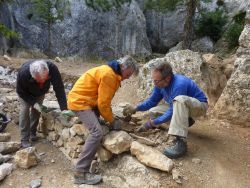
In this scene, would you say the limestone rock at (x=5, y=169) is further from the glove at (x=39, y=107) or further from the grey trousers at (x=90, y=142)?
the grey trousers at (x=90, y=142)

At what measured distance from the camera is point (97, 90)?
533 centimetres

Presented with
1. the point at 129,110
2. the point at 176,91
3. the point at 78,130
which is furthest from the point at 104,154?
the point at 176,91

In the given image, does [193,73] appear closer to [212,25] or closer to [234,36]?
[234,36]

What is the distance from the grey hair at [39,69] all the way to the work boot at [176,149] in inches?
79.9

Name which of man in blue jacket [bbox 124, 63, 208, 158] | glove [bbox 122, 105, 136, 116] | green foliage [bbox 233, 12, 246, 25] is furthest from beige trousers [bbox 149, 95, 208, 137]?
green foliage [bbox 233, 12, 246, 25]

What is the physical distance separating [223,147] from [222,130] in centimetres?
89

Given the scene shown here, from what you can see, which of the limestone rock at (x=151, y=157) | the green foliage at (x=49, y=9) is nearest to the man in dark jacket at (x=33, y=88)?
the limestone rock at (x=151, y=157)

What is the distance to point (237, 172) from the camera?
5488 mm

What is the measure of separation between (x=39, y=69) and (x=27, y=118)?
116 cm

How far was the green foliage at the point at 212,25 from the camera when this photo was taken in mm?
19506

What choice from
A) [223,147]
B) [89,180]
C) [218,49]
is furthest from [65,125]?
[218,49]

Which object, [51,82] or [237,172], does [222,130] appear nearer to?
[237,172]

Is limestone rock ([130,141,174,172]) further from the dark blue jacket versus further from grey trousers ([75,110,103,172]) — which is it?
the dark blue jacket

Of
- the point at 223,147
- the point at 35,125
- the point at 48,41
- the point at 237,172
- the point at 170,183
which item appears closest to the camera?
the point at 170,183
